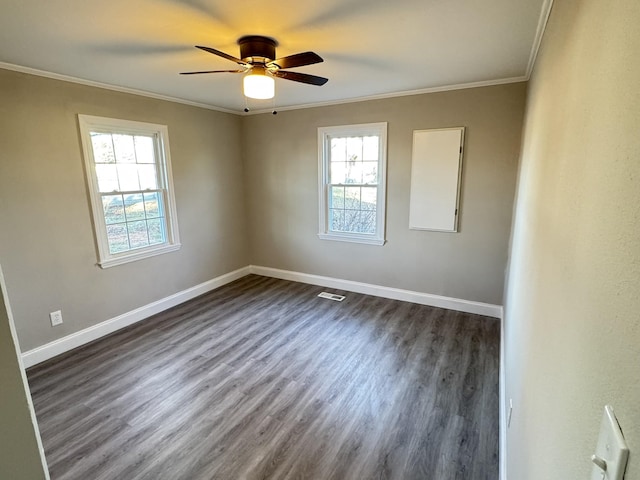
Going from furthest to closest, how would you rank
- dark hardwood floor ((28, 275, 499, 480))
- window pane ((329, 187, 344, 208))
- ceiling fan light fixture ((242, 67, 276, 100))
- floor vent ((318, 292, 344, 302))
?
window pane ((329, 187, 344, 208)) → floor vent ((318, 292, 344, 302)) → ceiling fan light fixture ((242, 67, 276, 100)) → dark hardwood floor ((28, 275, 499, 480))

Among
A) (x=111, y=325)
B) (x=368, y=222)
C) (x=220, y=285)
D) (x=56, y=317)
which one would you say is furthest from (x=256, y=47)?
(x=220, y=285)

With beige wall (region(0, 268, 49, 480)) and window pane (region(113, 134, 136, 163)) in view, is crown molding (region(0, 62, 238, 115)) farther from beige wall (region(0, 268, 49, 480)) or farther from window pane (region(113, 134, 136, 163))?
beige wall (region(0, 268, 49, 480))

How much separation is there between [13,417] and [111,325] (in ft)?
9.71

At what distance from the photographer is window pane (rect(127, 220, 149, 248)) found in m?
3.66

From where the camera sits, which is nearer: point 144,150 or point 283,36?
point 283,36

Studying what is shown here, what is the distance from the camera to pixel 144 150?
371cm

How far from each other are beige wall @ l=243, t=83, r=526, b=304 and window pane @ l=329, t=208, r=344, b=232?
23 centimetres

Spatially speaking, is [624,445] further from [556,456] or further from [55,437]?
[55,437]

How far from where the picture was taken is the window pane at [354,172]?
13.9 feet

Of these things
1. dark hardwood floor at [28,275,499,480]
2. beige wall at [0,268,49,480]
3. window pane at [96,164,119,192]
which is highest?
window pane at [96,164,119,192]

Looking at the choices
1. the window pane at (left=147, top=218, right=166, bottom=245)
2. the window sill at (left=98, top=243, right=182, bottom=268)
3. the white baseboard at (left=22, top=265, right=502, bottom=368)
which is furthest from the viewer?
the window pane at (left=147, top=218, right=166, bottom=245)

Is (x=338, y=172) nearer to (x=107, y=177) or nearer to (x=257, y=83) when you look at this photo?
(x=257, y=83)

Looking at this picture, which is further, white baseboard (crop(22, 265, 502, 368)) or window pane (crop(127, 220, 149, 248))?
window pane (crop(127, 220, 149, 248))

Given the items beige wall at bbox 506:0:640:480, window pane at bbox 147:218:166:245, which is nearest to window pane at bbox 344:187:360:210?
window pane at bbox 147:218:166:245
